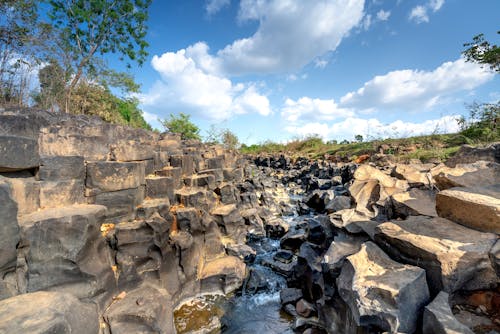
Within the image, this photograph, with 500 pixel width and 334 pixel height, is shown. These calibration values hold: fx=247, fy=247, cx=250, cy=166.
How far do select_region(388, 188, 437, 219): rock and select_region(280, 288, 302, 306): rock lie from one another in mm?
1711

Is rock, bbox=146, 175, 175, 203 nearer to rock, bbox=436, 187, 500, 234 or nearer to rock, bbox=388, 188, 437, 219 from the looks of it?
rock, bbox=388, 188, 437, 219

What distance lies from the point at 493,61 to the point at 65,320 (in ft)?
49.6

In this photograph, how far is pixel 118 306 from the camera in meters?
2.83

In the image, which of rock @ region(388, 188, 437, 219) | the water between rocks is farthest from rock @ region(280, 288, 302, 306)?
rock @ region(388, 188, 437, 219)

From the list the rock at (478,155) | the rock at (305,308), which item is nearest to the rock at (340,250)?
the rock at (305,308)

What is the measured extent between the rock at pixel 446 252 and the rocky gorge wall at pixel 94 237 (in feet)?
8.52

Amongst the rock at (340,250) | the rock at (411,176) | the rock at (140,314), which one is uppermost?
the rock at (411,176)

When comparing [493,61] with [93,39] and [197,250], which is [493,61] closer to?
[197,250]

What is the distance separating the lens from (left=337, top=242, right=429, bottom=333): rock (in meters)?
1.61

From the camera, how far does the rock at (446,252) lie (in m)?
1.70

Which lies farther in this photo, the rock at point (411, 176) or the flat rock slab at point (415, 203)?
the rock at point (411, 176)

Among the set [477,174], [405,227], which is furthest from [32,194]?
[477,174]

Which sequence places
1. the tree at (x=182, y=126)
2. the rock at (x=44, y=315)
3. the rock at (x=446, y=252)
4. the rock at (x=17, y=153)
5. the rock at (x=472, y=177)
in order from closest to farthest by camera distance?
the rock at (x=44, y=315)
the rock at (x=446, y=252)
the rock at (x=17, y=153)
the rock at (x=472, y=177)
the tree at (x=182, y=126)

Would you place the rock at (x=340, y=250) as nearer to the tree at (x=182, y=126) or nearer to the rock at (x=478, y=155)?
the rock at (x=478, y=155)
